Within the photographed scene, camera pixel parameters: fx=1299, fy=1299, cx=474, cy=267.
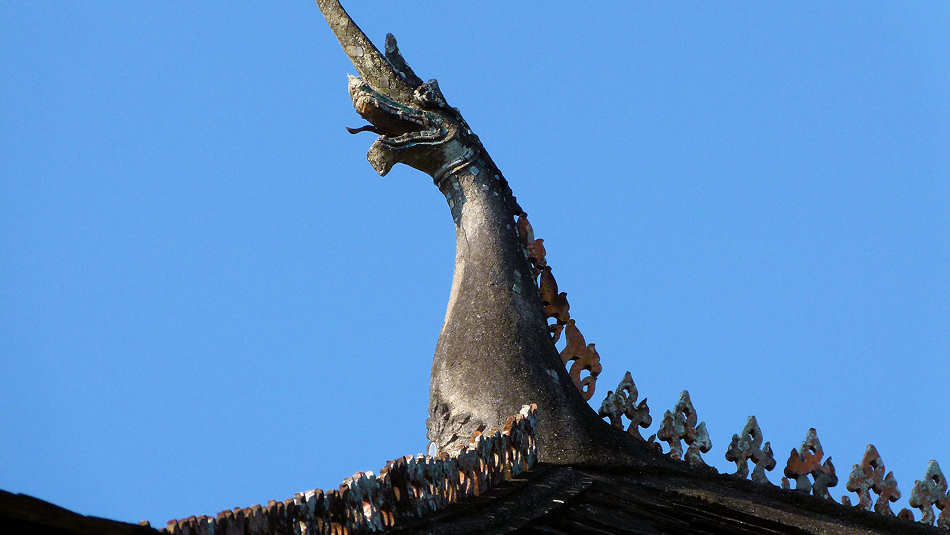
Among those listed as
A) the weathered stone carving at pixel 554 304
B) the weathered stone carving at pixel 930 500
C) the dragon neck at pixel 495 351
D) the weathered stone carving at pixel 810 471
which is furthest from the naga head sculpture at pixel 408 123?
the weathered stone carving at pixel 930 500

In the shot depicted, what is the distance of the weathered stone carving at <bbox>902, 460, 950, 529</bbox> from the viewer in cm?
1087

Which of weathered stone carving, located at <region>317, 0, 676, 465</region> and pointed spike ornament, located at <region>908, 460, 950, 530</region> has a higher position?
weathered stone carving, located at <region>317, 0, 676, 465</region>

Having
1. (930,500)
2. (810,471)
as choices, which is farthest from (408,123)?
(930,500)

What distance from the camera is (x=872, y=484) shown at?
10.6 m

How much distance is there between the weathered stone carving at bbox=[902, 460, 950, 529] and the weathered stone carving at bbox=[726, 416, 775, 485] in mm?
1567

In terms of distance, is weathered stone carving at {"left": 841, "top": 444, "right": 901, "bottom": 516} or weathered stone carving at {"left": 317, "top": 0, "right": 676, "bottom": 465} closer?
weathered stone carving at {"left": 317, "top": 0, "right": 676, "bottom": 465}

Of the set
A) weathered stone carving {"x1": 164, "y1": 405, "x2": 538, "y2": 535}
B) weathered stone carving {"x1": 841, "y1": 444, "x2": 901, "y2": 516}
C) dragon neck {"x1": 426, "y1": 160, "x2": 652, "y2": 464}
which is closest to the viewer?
weathered stone carving {"x1": 164, "y1": 405, "x2": 538, "y2": 535}

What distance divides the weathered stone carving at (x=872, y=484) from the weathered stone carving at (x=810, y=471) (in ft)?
0.72

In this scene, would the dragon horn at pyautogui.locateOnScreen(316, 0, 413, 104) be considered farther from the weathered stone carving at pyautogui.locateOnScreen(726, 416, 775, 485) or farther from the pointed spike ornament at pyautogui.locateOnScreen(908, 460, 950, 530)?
the pointed spike ornament at pyautogui.locateOnScreen(908, 460, 950, 530)

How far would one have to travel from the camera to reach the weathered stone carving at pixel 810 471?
33.6 ft

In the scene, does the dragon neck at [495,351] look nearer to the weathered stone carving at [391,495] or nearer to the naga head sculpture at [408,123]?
the naga head sculpture at [408,123]

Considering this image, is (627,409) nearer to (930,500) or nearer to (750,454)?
(750,454)

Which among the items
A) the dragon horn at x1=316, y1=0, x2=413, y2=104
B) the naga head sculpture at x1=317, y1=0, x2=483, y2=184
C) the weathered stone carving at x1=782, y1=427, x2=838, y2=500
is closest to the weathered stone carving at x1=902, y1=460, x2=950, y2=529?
the weathered stone carving at x1=782, y1=427, x2=838, y2=500

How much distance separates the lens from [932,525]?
10797mm
